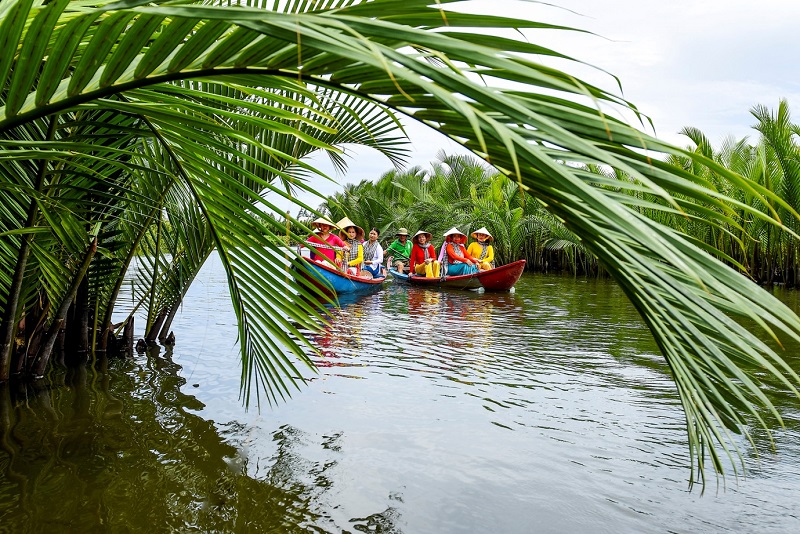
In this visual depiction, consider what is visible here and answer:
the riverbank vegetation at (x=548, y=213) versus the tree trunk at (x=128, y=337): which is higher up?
the riverbank vegetation at (x=548, y=213)

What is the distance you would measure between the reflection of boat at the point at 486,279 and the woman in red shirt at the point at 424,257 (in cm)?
27

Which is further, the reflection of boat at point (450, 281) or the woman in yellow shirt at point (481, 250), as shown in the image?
the woman in yellow shirt at point (481, 250)

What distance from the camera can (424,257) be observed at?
16.0m

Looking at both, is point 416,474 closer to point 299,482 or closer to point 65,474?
point 299,482

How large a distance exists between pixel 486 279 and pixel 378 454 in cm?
1102

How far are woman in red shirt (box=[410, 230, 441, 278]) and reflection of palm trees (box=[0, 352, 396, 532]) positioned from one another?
1147 cm

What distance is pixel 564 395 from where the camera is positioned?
5.01m

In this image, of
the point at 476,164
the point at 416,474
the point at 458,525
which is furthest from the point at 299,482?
the point at 476,164

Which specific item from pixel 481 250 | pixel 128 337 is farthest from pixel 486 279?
pixel 128 337

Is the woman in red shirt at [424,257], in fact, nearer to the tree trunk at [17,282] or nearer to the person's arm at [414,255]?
the person's arm at [414,255]

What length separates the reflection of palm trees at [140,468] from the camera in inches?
107

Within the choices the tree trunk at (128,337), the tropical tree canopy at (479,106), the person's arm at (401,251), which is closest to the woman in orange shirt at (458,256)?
the person's arm at (401,251)

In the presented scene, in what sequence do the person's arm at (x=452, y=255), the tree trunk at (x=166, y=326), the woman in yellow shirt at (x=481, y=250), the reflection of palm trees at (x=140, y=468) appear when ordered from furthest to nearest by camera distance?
the woman in yellow shirt at (x=481, y=250)
the person's arm at (x=452, y=255)
the tree trunk at (x=166, y=326)
the reflection of palm trees at (x=140, y=468)

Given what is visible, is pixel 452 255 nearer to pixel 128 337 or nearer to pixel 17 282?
pixel 128 337
